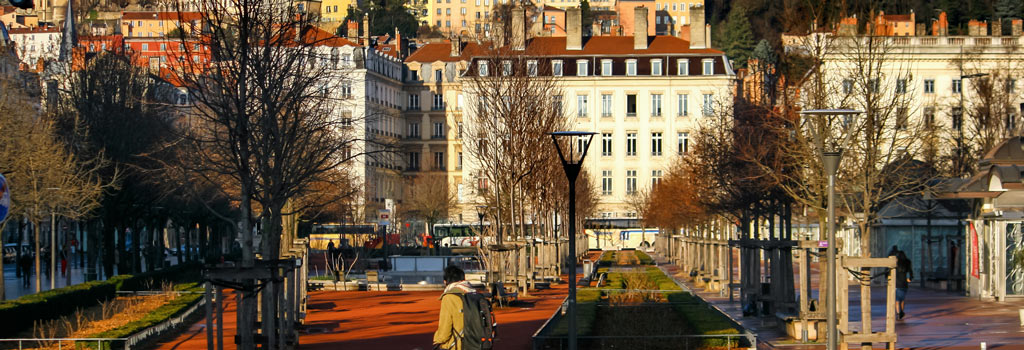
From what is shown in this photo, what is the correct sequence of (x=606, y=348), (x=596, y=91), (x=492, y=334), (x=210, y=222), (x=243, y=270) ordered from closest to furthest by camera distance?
(x=492, y=334), (x=243, y=270), (x=606, y=348), (x=210, y=222), (x=596, y=91)

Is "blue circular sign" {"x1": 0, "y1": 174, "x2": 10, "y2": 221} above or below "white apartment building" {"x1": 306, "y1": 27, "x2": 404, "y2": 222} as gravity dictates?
below

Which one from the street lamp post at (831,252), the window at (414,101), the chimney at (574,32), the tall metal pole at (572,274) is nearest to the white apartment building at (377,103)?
the window at (414,101)

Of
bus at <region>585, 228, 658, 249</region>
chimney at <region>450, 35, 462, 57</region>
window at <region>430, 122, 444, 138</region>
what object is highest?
chimney at <region>450, 35, 462, 57</region>

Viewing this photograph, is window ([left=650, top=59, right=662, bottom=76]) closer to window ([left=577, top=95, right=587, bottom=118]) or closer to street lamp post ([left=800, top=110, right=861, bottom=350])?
window ([left=577, top=95, right=587, bottom=118])

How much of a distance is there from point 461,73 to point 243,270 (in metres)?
97.1

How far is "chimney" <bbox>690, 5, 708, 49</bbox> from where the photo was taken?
118188 millimetres

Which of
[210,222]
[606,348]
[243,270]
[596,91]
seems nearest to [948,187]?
[606,348]

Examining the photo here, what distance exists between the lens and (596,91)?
119 metres

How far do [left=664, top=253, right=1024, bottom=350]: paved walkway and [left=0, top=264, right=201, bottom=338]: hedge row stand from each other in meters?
15.5

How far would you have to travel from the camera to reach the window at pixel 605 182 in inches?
4724

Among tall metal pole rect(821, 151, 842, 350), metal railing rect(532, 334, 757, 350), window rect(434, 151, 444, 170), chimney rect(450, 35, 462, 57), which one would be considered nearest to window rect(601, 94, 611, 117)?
chimney rect(450, 35, 462, 57)

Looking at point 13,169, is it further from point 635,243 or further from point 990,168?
point 635,243

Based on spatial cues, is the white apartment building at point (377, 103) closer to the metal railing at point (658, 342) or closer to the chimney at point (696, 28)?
the chimney at point (696, 28)

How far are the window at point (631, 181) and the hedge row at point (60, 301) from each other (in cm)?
7385
